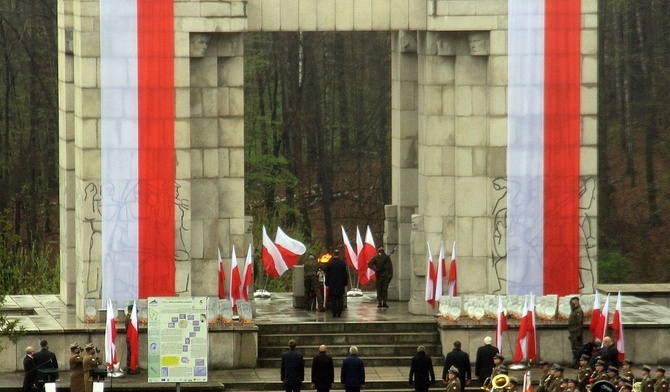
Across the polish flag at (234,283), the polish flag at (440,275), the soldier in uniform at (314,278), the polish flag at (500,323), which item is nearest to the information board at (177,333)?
the polish flag at (234,283)

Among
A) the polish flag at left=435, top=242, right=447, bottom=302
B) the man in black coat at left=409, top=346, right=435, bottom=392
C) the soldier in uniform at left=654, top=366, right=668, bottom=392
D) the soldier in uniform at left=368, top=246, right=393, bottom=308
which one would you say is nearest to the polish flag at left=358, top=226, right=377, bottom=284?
the soldier in uniform at left=368, top=246, right=393, bottom=308

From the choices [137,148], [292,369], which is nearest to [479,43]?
[137,148]

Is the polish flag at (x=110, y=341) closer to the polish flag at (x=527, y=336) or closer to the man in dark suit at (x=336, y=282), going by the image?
the man in dark suit at (x=336, y=282)

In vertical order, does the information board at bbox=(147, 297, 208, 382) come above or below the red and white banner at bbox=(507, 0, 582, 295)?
below

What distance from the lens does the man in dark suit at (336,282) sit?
52.0 m

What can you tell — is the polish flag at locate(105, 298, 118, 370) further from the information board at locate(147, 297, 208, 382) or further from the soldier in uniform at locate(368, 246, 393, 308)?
the soldier in uniform at locate(368, 246, 393, 308)

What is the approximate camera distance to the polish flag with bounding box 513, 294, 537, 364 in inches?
1929

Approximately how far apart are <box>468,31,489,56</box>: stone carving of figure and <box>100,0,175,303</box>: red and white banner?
269 inches

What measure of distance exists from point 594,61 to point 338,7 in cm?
593

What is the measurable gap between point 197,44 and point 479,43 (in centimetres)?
640

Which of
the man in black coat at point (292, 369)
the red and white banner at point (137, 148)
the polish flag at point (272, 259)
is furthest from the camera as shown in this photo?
the polish flag at point (272, 259)

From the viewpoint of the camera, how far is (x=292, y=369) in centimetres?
4622

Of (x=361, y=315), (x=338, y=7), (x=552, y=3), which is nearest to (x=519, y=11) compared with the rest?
(x=552, y=3)

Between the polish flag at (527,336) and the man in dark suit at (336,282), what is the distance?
4.74 meters
